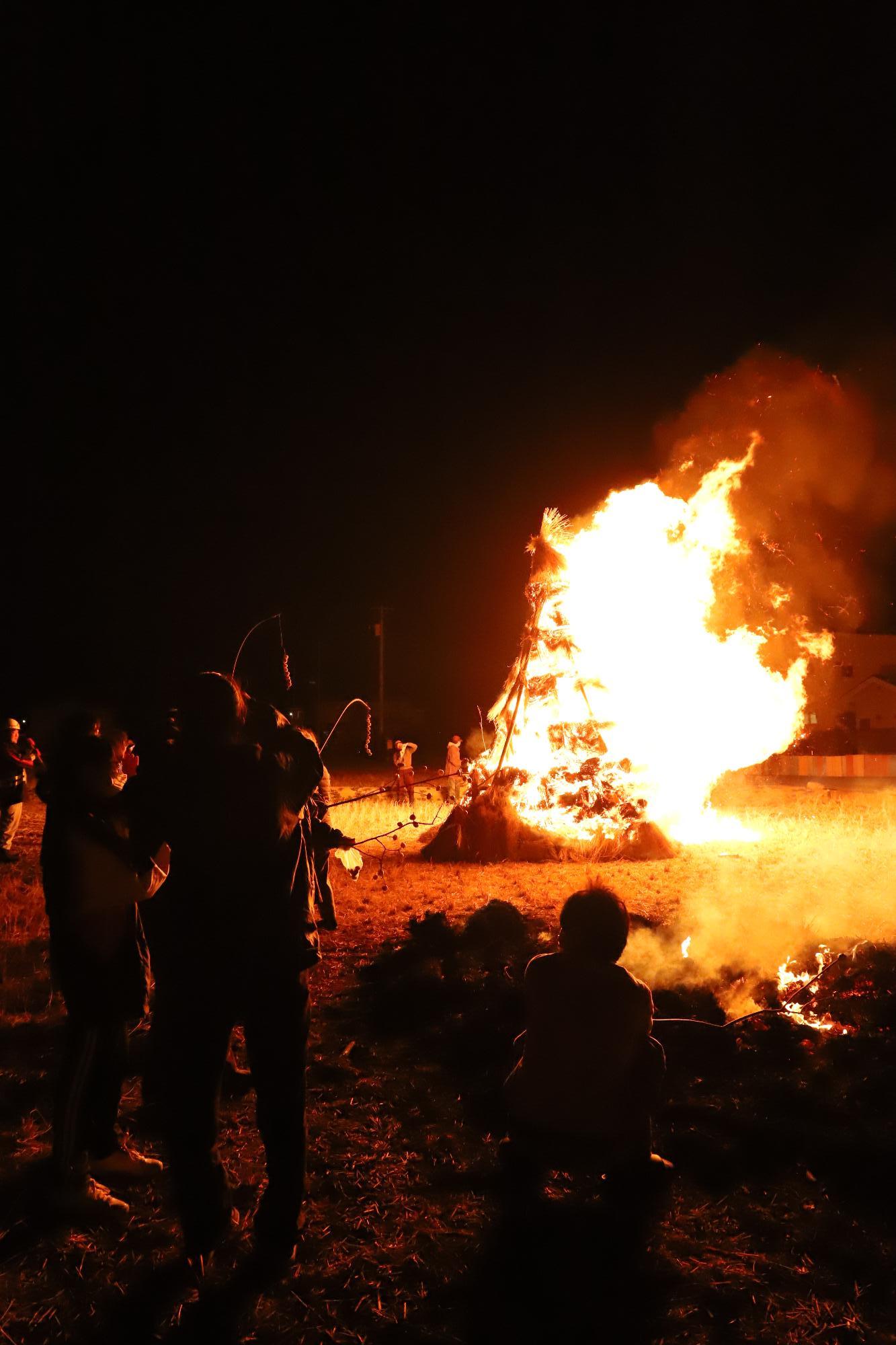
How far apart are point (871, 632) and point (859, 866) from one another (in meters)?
47.6

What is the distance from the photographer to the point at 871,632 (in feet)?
173

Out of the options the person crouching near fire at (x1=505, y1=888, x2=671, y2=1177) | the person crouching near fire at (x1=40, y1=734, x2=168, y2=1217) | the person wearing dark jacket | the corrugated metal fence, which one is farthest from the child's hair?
the corrugated metal fence

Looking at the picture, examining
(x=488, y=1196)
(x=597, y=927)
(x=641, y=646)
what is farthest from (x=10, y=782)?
(x=597, y=927)

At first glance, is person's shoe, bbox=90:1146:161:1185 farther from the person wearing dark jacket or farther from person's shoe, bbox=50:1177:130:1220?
the person wearing dark jacket

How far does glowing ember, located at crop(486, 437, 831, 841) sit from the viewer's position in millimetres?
12680

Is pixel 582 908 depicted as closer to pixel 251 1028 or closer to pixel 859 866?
pixel 251 1028

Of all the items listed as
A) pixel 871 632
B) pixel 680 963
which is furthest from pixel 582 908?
pixel 871 632

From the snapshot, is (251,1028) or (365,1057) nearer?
(251,1028)

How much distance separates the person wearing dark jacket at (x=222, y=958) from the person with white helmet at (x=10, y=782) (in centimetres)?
915

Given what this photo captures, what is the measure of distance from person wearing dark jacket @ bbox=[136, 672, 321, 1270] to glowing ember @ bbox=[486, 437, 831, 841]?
9.55 meters

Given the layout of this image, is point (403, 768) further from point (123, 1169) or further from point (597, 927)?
point (597, 927)

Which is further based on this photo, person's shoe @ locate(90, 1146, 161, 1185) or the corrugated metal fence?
the corrugated metal fence

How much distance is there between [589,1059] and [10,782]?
1003cm

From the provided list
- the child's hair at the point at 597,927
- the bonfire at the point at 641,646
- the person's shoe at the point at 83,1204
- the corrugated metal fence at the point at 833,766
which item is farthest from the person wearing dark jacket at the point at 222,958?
the corrugated metal fence at the point at 833,766
